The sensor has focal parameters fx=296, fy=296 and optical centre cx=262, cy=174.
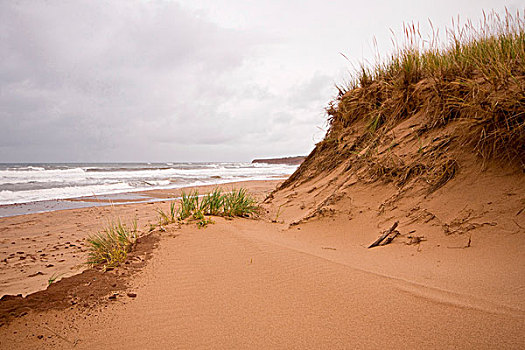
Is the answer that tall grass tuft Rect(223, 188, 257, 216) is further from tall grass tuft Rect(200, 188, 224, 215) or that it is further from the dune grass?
the dune grass

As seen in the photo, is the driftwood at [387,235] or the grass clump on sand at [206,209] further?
the grass clump on sand at [206,209]

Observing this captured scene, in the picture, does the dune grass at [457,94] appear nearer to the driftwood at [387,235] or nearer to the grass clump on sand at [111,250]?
the driftwood at [387,235]

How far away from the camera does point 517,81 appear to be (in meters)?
3.06

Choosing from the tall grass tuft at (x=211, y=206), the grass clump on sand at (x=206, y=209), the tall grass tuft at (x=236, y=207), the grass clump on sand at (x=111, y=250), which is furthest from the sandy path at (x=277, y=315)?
the tall grass tuft at (x=236, y=207)

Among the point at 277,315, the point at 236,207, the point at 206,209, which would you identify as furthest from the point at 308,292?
the point at 236,207

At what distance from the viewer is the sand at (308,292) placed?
5.12 ft

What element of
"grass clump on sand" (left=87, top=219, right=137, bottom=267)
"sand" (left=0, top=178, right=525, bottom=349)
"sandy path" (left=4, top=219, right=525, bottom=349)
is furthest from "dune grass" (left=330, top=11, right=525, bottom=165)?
"grass clump on sand" (left=87, top=219, right=137, bottom=267)

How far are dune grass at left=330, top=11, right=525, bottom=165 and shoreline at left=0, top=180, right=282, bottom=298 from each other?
460 cm

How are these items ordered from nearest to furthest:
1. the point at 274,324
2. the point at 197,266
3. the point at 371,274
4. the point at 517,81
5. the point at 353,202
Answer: the point at 274,324 → the point at 371,274 → the point at 197,266 → the point at 517,81 → the point at 353,202

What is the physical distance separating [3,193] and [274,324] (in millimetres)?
14104

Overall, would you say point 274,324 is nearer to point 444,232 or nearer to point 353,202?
point 444,232

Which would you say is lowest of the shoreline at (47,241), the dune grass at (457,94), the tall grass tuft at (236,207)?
the shoreline at (47,241)

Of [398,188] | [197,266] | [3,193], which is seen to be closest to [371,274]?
[197,266]

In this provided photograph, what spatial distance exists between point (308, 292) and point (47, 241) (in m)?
5.27
